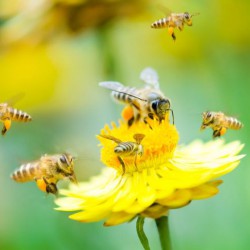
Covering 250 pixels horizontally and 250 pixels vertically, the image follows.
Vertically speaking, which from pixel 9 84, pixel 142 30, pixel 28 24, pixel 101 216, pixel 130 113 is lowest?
pixel 101 216

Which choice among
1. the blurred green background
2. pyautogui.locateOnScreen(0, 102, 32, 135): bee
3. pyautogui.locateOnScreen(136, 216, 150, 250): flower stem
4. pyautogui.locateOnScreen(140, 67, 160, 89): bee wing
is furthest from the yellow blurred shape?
pyautogui.locateOnScreen(136, 216, 150, 250): flower stem

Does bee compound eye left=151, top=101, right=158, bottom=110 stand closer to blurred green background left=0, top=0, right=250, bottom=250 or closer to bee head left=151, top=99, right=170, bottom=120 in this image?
bee head left=151, top=99, right=170, bottom=120

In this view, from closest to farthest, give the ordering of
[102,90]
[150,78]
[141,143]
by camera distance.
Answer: [141,143] → [150,78] → [102,90]

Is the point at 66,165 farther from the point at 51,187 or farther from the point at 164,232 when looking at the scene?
the point at 164,232

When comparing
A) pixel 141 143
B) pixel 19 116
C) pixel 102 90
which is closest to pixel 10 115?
pixel 19 116

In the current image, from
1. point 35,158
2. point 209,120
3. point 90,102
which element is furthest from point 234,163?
point 90,102

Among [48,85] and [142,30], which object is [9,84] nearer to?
[48,85]

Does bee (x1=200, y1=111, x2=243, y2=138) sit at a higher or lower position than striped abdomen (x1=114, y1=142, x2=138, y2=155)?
higher
